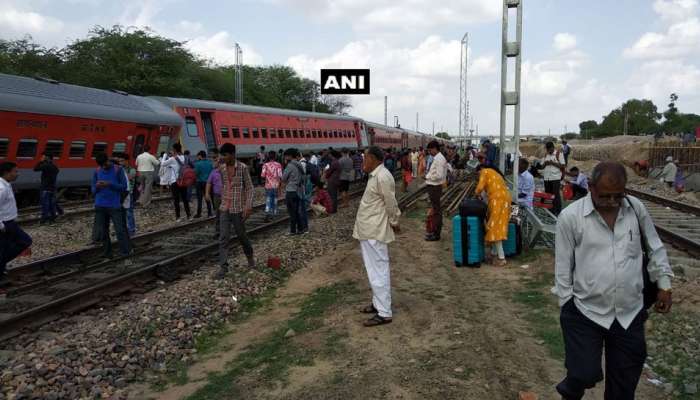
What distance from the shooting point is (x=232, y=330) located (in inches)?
247

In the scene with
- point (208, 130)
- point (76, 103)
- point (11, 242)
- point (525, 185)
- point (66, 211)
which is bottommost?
point (66, 211)

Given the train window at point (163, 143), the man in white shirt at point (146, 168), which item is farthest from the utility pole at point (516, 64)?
the train window at point (163, 143)

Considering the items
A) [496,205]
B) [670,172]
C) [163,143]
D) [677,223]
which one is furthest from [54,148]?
[670,172]

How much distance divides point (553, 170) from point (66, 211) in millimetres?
12479

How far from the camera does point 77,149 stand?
55.4 ft

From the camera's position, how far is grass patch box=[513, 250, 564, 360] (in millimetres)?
5262

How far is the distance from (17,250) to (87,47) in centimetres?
3661

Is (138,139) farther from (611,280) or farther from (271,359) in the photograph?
(611,280)

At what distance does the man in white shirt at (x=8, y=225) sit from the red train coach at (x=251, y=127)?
14.5m

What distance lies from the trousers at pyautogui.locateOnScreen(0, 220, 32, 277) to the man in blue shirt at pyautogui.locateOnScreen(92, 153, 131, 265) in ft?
5.42

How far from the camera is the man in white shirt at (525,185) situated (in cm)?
1034

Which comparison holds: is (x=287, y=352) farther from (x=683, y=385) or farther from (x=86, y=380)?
(x=683, y=385)

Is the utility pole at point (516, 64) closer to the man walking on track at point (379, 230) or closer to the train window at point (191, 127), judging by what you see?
the man walking on track at point (379, 230)

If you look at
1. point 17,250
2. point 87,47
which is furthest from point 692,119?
point 17,250
